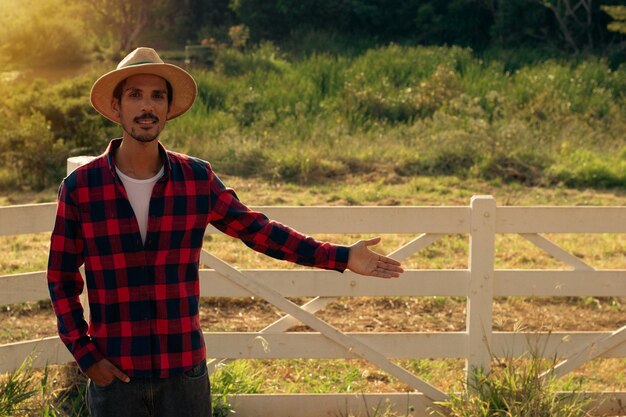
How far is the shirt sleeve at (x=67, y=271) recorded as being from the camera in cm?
305

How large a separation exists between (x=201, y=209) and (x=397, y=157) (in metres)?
10.7

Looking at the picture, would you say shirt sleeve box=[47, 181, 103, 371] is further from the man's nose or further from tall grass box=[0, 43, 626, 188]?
tall grass box=[0, 43, 626, 188]

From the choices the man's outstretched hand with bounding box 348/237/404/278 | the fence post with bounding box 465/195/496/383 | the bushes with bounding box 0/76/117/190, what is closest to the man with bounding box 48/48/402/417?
the man's outstretched hand with bounding box 348/237/404/278

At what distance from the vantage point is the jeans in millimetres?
3053

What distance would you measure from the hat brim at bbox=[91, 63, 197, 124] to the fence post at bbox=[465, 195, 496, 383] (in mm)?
2274

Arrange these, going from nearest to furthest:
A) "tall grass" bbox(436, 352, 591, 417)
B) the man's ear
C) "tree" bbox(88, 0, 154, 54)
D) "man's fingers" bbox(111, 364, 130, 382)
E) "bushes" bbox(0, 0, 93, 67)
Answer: "man's fingers" bbox(111, 364, 130, 382) < the man's ear < "tall grass" bbox(436, 352, 591, 417) < "bushes" bbox(0, 0, 93, 67) < "tree" bbox(88, 0, 154, 54)

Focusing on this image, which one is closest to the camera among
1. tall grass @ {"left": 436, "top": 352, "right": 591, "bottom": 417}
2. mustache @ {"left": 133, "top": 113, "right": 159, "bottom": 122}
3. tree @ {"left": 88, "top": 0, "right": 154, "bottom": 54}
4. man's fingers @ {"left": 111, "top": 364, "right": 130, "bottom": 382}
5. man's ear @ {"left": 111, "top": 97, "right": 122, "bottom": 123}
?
man's fingers @ {"left": 111, "top": 364, "right": 130, "bottom": 382}

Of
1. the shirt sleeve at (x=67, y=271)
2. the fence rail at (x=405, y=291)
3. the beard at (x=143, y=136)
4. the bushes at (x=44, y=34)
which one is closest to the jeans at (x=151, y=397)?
the shirt sleeve at (x=67, y=271)

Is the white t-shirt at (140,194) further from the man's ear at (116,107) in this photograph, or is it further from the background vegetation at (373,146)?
the background vegetation at (373,146)

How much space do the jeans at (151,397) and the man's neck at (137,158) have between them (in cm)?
60

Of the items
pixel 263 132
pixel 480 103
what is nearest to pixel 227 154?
pixel 263 132

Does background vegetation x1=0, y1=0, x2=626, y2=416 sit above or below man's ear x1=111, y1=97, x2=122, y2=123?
below

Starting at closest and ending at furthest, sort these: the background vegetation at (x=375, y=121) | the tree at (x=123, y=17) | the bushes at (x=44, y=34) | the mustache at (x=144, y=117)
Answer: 1. the mustache at (x=144, y=117)
2. the background vegetation at (x=375, y=121)
3. the bushes at (x=44, y=34)
4. the tree at (x=123, y=17)

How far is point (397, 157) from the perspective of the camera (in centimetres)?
1379
